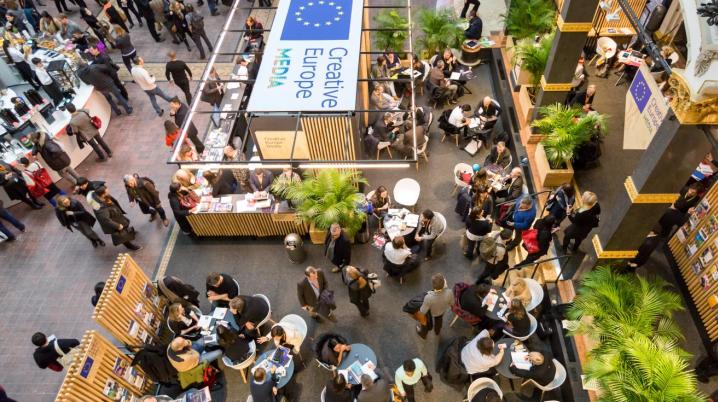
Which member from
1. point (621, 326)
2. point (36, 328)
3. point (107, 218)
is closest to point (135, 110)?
point (107, 218)

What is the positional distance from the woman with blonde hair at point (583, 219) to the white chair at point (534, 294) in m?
1.31

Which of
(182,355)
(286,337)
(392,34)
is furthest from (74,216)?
(392,34)

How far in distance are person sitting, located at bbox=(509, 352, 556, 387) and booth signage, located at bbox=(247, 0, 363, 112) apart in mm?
4759

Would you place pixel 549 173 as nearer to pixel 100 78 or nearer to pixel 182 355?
pixel 182 355

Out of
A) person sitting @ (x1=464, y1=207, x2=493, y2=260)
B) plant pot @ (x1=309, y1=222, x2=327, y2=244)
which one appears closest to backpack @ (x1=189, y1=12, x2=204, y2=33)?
plant pot @ (x1=309, y1=222, x2=327, y2=244)

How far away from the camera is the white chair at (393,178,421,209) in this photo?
9398mm

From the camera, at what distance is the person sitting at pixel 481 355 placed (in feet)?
20.1

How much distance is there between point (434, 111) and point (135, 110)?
27.6 ft

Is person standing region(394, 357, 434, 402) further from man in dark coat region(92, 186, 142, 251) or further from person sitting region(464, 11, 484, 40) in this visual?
person sitting region(464, 11, 484, 40)

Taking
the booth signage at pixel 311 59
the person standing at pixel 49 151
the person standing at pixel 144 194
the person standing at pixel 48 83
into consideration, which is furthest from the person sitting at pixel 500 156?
the person standing at pixel 48 83

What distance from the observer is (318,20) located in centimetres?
919

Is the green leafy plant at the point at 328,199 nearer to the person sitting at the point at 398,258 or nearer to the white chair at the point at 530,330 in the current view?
the person sitting at the point at 398,258

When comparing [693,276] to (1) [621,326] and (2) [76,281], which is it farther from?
(2) [76,281]

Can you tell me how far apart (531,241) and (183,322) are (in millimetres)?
5980
